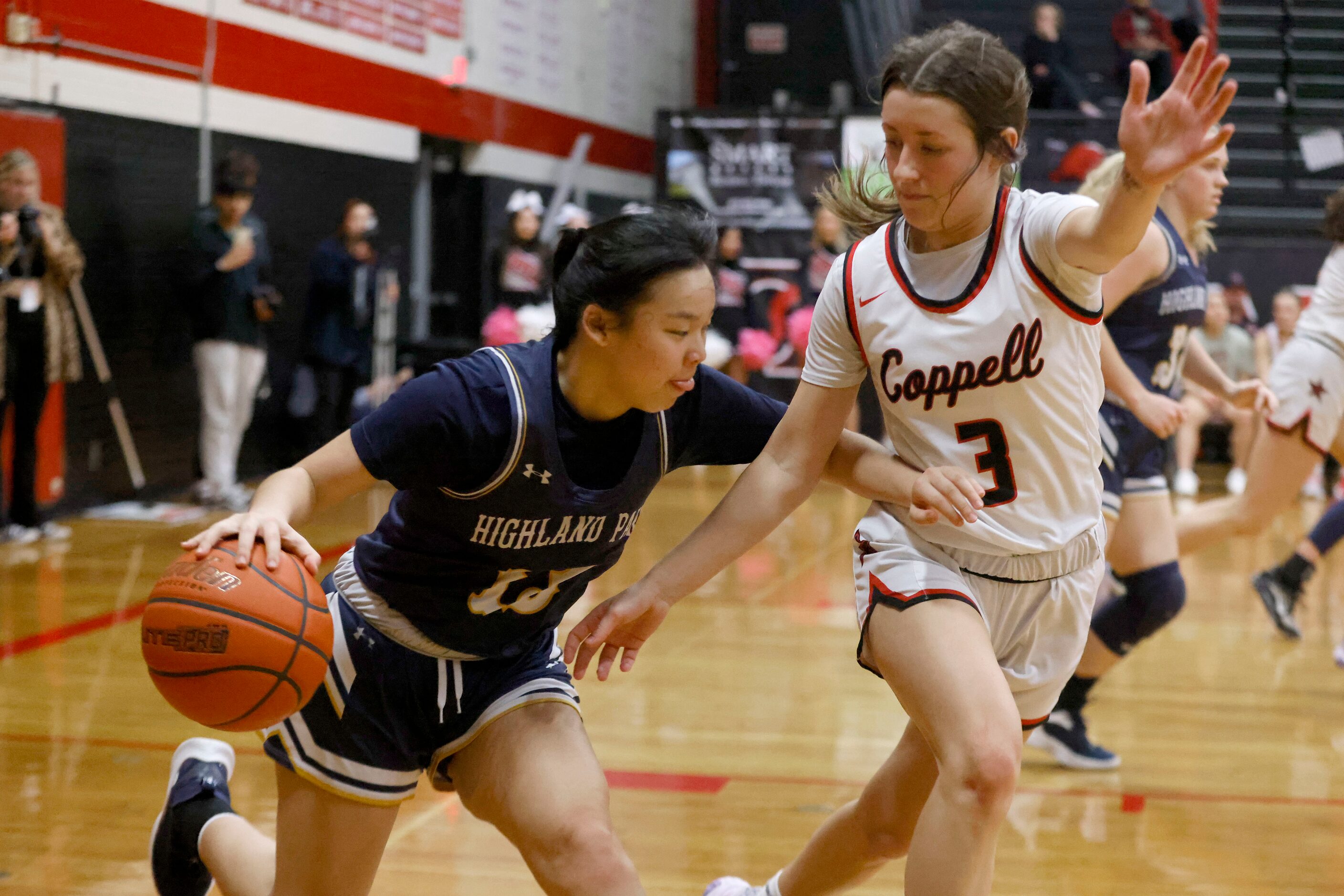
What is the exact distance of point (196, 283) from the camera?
345 inches

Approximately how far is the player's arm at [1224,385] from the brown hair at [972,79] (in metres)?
2.09

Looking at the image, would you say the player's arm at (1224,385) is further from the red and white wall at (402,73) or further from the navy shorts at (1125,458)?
the red and white wall at (402,73)

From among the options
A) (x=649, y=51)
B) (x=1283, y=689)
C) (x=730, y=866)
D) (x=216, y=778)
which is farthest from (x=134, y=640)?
(x=649, y=51)

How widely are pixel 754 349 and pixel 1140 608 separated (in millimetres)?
7993

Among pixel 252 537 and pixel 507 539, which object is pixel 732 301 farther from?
pixel 252 537

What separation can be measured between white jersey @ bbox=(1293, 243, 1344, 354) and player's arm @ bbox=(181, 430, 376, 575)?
410 centimetres

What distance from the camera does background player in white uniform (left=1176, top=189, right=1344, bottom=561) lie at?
5.12 m

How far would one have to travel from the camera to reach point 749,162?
42.3ft

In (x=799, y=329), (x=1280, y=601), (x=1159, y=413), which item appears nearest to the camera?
(x=1159, y=413)

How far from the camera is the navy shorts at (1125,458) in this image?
396 cm

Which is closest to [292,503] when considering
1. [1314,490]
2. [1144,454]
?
[1144,454]

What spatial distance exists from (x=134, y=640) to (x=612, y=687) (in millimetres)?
1905

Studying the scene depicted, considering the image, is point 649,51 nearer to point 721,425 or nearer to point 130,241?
point 130,241

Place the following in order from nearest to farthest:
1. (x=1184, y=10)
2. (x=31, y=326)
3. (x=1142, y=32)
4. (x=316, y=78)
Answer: (x=31, y=326) < (x=316, y=78) < (x=1142, y=32) < (x=1184, y=10)
